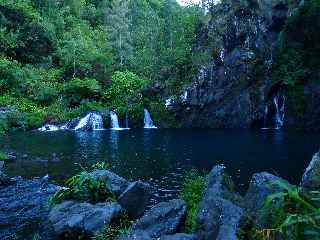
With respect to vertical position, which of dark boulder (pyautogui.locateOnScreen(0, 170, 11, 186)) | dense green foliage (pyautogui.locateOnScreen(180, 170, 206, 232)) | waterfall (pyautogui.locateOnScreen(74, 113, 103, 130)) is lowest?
dark boulder (pyautogui.locateOnScreen(0, 170, 11, 186))

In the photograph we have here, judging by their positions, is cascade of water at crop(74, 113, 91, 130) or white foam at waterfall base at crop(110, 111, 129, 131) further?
white foam at waterfall base at crop(110, 111, 129, 131)

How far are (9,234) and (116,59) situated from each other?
209ft

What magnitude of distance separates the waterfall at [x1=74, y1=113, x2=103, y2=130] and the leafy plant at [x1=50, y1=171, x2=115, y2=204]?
3826 cm

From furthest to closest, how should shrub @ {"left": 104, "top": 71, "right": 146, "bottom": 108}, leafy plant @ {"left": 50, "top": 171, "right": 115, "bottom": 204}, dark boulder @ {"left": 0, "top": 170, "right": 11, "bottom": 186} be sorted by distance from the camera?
shrub @ {"left": 104, "top": 71, "right": 146, "bottom": 108} → dark boulder @ {"left": 0, "top": 170, "right": 11, "bottom": 186} → leafy plant @ {"left": 50, "top": 171, "right": 115, "bottom": 204}

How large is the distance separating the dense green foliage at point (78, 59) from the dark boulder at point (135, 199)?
39.3 m

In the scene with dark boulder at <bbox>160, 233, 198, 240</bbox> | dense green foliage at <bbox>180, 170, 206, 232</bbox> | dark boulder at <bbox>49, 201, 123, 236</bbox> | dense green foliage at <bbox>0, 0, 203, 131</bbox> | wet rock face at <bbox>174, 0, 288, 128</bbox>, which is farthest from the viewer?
dense green foliage at <bbox>0, 0, 203, 131</bbox>

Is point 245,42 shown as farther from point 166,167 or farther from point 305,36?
point 166,167

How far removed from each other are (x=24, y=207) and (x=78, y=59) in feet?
172

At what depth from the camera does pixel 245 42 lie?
5628 cm

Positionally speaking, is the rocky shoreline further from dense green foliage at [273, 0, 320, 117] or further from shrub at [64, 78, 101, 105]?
shrub at [64, 78, 101, 105]

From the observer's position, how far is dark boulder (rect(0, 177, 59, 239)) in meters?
16.1

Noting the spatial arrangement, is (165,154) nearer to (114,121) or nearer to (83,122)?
(114,121)

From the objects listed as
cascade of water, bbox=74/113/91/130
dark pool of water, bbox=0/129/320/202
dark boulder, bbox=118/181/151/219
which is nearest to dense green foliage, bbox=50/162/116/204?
dark boulder, bbox=118/181/151/219

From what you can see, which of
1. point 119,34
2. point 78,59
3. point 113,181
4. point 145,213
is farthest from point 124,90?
point 145,213
